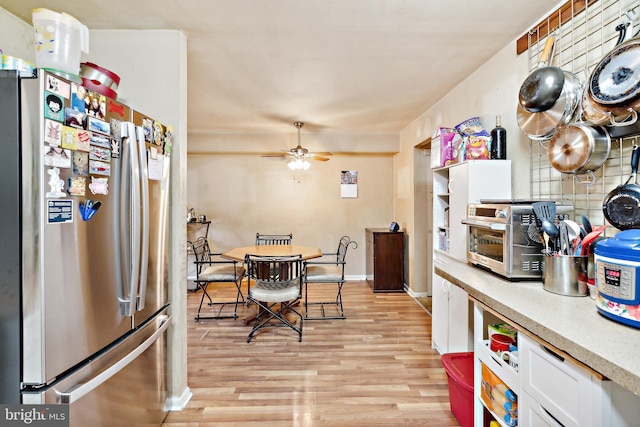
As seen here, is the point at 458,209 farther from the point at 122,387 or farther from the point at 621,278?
the point at 122,387

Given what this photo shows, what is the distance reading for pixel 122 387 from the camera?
144 cm

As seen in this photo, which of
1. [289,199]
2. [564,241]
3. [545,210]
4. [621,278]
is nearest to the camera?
[621,278]

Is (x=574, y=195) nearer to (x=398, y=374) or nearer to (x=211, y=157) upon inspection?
(x=398, y=374)

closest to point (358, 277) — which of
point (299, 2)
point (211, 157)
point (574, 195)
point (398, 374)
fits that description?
point (398, 374)

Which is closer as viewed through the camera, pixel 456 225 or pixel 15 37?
pixel 15 37

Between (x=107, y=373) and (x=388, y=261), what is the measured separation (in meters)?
3.97

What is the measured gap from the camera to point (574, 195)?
1.69 meters

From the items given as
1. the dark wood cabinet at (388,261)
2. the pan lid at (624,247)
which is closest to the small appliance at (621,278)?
the pan lid at (624,247)

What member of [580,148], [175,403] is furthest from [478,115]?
[175,403]

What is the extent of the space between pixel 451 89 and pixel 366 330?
8.95 feet

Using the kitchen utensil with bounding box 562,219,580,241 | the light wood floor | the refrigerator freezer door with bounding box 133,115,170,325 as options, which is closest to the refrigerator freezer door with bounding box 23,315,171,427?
the refrigerator freezer door with bounding box 133,115,170,325

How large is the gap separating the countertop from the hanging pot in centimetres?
64

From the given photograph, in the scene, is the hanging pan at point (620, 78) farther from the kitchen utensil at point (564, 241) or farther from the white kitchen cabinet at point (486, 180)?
the white kitchen cabinet at point (486, 180)

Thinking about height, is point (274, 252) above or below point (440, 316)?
above
